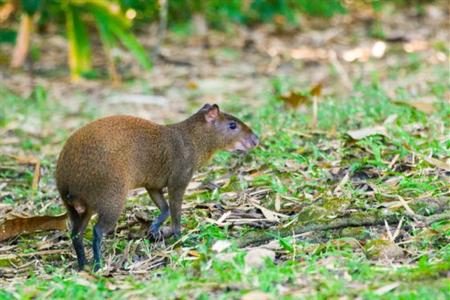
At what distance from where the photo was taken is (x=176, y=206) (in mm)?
5590

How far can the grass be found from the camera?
4137mm

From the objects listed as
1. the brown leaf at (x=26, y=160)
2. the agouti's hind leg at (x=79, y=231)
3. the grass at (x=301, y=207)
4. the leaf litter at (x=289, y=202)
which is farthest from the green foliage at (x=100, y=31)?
the agouti's hind leg at (x=79, y=231)

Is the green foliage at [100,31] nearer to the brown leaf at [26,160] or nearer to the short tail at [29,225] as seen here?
the brown leaf at [26,160]

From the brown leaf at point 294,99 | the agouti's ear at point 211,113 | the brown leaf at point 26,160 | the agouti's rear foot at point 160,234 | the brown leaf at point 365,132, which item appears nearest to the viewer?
the agouti's rear foot at point 160,234

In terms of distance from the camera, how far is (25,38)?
10.4 metres

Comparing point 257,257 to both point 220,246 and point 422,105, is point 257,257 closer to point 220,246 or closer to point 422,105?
point 220,246

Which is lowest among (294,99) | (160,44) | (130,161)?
(294,99)

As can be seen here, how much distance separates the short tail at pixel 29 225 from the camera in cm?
568

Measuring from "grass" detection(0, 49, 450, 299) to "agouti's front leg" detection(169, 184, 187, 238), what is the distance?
0.11m

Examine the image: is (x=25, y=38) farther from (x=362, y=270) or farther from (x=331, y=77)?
(x=362, y=270)

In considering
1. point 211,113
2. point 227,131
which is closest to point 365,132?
point 227,131

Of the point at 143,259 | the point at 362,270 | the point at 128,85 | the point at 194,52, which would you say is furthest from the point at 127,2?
the point at 362,270

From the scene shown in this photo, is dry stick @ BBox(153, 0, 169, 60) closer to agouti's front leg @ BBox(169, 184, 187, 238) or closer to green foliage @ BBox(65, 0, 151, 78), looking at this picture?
green foliage @ BBox(65, 0, 151, 78)

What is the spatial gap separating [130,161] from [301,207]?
1086mm
